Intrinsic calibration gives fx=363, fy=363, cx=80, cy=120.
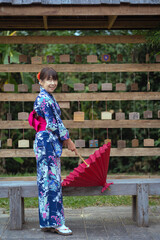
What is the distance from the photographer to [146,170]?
8617mm

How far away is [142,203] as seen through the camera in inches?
155

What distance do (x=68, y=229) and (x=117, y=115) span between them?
223cm

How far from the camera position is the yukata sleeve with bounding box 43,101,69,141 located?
3.63 metres

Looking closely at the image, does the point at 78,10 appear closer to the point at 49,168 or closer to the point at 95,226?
the point at 49,168

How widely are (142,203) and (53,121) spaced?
133 centimetres

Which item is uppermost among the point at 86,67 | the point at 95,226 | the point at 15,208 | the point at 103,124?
the point at 86,67

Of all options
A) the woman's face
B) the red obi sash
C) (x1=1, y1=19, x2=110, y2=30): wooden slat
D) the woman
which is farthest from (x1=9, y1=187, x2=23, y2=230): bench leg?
(x1=1, y1=19, x2=110, y2=30): wooden slat

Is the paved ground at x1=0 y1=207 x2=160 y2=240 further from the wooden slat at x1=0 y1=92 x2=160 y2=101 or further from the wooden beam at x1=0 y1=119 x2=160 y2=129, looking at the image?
the wooden slat at x1=0 y1=92 x2=160 y2=101

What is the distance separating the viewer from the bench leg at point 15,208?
12.7 feet

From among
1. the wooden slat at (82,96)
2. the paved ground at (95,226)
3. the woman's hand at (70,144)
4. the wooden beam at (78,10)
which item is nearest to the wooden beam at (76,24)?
the wooden beam at (78,10)

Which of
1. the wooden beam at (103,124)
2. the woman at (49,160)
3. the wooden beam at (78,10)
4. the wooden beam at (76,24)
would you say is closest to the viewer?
the woman at (49,160)

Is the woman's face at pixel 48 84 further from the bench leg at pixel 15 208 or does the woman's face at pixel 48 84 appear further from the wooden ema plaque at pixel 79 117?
the wooden ema plaque at pixel 79 117

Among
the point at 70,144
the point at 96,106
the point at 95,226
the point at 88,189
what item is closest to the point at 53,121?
the point at 70,144

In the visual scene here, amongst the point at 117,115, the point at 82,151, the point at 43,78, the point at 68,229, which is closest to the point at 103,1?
the point at 43,78
